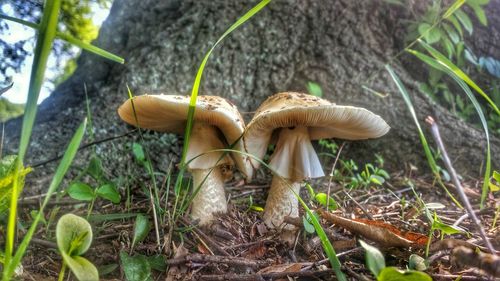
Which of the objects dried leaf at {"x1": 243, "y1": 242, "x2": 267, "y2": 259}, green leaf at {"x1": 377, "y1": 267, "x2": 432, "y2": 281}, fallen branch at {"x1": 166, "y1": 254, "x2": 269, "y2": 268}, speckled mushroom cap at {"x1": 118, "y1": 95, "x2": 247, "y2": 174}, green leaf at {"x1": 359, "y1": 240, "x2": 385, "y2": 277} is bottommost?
dried leaf at {"x1": 243, "y1": 242, "x2": 267, "y2": 259}

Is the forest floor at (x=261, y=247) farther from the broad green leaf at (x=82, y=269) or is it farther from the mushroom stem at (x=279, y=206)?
the broad green leaf at (x=82, y=269)

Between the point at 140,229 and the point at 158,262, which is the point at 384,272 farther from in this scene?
the point at 140,229

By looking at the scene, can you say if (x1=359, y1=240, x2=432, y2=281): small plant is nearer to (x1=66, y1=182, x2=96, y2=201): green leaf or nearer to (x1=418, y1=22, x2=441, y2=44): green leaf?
(x1=66, y1=182, x2=96, y2=201): green leaf

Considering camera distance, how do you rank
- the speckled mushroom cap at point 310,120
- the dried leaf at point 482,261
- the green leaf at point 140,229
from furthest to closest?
the speckled mushroom cap at point 310,120, the green leaf at point 140,229, the dried leaf at point 482,261

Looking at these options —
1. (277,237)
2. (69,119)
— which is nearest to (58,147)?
(69,119)

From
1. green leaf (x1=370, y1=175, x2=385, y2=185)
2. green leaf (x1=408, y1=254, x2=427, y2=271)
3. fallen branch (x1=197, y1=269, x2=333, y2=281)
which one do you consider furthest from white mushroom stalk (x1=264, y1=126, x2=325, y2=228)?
green leaf (x1=408, y1=254, x2=427, y2=271)

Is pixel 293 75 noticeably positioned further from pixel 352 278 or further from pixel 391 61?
pixel 352 278

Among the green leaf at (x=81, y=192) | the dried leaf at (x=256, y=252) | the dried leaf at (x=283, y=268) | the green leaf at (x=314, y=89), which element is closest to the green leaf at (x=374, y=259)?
the dried leaf at (x=283, y=268)

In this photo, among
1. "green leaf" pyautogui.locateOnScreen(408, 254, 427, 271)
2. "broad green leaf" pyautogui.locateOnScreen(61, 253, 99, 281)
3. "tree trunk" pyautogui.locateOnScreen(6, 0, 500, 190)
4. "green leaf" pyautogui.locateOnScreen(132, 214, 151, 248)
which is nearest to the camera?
"broad green leaf" pyautogui.locateOnScreen(61, 253, 99, 281)
